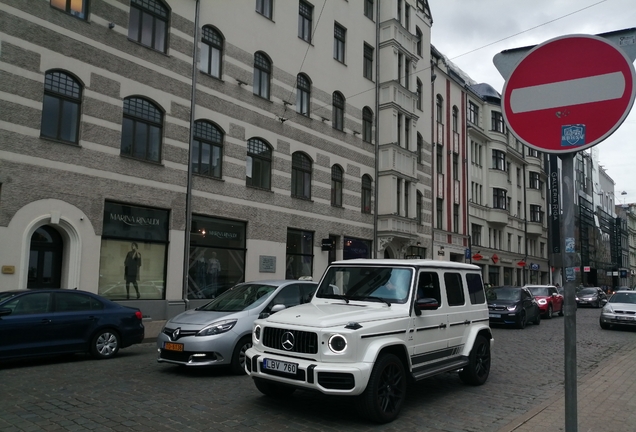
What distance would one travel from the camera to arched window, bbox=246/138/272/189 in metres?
21.6

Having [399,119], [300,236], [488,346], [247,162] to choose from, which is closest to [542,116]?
[488,346]

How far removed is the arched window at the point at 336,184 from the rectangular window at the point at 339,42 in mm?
5422

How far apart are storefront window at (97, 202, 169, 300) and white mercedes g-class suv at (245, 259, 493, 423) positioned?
10552 millimetres

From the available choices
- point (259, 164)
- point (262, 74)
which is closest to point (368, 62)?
point (262, 74)

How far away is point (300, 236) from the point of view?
939 inches

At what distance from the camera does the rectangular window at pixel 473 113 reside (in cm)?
4166

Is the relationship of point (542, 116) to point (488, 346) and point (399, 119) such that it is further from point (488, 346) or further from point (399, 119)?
point (399, 119)

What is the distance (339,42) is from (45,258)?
57.6 ft

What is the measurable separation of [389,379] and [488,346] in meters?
3.37

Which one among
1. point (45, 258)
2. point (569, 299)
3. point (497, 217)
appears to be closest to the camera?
point (569, 299)

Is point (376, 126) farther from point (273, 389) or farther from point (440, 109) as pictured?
point (273, 389)

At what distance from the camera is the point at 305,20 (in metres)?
25.1

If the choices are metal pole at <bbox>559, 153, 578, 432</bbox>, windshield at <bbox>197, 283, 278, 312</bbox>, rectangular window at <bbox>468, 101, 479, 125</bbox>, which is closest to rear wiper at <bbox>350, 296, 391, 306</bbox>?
windshield at <bbox>197, 283, 278, 312</bbox>

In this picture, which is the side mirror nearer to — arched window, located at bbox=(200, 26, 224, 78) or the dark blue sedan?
the dark blue sedan
